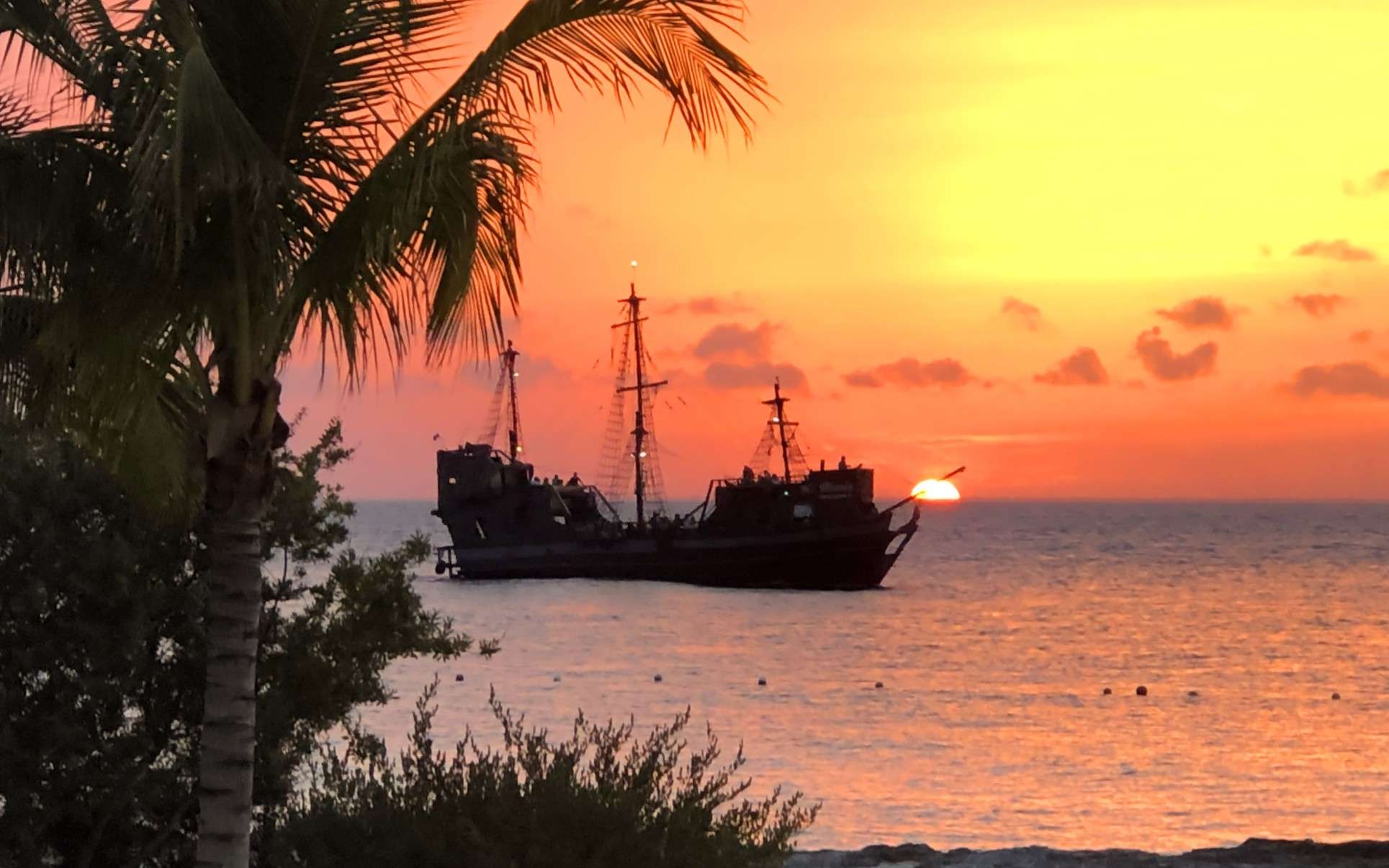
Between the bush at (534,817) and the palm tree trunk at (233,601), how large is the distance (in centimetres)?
119

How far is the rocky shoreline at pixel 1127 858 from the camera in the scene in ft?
36.1

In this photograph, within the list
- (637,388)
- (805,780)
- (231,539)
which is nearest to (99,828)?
(231,539)

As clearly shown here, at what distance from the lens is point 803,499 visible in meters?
72.6

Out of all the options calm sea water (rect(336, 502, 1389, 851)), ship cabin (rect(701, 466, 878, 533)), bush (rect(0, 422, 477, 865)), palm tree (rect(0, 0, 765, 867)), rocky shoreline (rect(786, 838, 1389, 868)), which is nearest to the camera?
palm tree (rect(0, 0, 765, 867))

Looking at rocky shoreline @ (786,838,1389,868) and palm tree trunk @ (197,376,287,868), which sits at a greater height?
palm tree trunk @ (197,376,287,868)

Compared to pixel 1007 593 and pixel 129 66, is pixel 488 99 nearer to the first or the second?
pixel 129 66

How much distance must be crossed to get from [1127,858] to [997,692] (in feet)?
86.4

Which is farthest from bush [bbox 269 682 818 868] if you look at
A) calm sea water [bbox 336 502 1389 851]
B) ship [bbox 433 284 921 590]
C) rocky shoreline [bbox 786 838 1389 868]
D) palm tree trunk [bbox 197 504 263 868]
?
ship [bbox 433 284 921 590]

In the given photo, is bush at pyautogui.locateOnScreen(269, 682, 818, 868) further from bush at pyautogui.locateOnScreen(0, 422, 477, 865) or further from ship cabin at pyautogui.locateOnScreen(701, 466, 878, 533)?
ship cabin at pyautogui.locateOnScreen(701, 466, 878, 533)

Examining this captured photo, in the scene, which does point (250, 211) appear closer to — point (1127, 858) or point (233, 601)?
point (233, 601)

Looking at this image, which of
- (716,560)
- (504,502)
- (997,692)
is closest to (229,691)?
(997,692)

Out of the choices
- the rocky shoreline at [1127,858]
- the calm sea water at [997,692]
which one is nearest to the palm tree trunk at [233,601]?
the rocky shoreline at [1127,858]

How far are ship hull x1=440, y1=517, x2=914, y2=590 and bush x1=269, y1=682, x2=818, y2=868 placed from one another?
215ft

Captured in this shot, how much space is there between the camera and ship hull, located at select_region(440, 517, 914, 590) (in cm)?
7450
